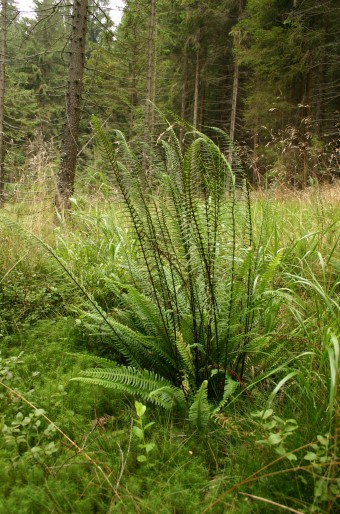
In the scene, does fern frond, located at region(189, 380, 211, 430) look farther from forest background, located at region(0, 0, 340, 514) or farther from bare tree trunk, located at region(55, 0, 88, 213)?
bare tree trunk, located at region(55, 0, 88, 213)

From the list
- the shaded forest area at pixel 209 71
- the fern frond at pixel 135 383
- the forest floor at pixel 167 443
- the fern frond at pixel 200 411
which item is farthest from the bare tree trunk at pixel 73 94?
the fern frond at pixel 200 411

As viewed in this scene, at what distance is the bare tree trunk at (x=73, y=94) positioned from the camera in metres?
5.34

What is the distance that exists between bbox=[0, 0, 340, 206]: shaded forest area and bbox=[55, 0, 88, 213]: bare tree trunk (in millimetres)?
150

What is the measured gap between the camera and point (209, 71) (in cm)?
1916

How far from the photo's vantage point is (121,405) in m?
1.66

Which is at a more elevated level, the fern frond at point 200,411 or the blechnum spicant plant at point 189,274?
the blechnum spicant plant at point 189,274

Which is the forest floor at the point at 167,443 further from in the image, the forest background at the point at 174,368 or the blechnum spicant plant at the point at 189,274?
the blechnum spicant plant at the point at 189,274

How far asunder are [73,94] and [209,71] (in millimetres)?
16112

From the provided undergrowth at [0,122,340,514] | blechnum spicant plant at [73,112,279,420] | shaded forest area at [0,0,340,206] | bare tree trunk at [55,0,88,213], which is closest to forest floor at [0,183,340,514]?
undergrowth at [0,122,340,514]

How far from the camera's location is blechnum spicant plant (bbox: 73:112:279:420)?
1468mm

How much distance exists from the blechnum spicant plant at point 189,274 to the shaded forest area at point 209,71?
2998mm

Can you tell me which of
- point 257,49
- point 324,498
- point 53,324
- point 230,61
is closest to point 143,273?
point 53,324

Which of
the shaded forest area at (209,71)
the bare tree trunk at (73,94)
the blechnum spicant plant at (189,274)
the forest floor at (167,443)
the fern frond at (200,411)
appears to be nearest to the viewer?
the forest floor at (167,443)

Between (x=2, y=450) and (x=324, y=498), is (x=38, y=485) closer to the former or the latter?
(x=2, y=450)
